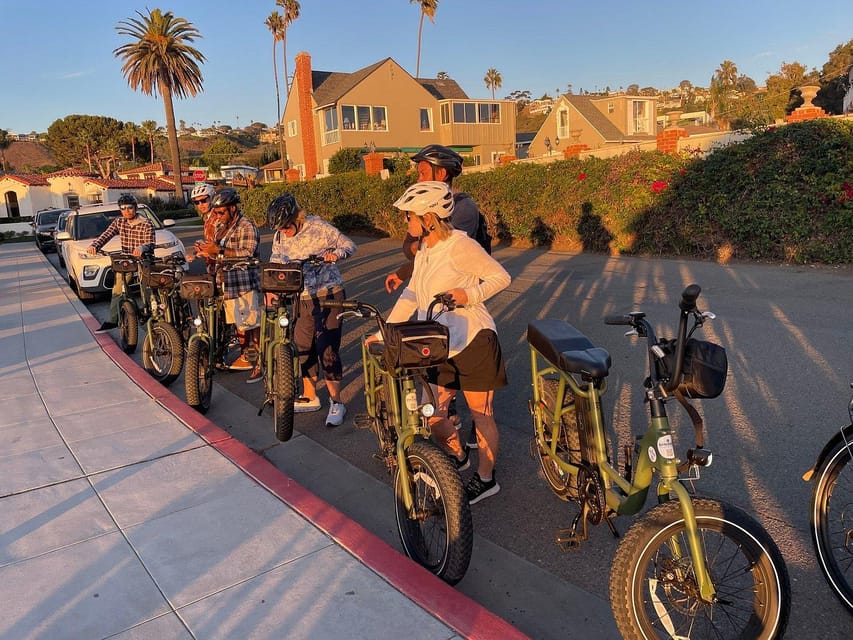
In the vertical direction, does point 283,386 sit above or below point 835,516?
above

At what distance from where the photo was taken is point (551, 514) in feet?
12.9

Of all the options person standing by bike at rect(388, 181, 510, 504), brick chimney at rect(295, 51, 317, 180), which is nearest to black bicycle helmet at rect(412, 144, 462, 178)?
person standing by bike at rect(388, 181, 510, 504)

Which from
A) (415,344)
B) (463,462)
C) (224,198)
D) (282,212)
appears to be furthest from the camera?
(224,198)

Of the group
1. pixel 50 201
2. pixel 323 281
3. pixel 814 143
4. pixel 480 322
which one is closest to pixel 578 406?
pixel 480 322

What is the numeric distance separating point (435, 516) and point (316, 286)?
109 inches

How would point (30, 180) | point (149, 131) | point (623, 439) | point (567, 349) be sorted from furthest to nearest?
point (149, 131) < point (30, 180) < point (623, 439) < point (567, 349)

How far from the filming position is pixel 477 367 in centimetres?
371

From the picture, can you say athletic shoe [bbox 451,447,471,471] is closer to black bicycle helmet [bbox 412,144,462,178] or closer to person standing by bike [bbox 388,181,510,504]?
person standing by bike [bbox 388,181,510,504]

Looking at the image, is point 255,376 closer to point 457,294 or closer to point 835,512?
point 457,294

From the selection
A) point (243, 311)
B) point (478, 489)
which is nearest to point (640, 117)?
point (243, 311)

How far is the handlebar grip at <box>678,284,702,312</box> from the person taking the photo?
242 cm

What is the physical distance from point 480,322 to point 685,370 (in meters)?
1.34

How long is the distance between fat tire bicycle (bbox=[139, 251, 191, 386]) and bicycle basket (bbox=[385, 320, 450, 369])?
385 cm

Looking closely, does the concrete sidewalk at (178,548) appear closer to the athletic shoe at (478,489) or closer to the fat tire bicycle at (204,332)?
the fat tire bicycle at (204,332)
